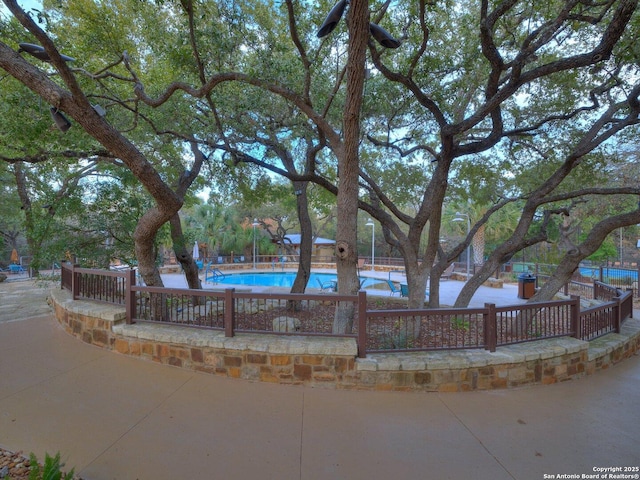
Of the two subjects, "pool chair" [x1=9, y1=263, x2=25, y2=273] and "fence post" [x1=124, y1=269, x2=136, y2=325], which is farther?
"pool chair" [x1=9, y1=263, x2=25, y2=273]

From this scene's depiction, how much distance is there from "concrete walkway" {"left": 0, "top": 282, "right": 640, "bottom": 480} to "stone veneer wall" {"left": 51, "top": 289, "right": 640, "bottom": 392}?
139 millimetres

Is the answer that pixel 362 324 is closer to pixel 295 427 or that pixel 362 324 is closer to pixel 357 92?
pixel 295 427

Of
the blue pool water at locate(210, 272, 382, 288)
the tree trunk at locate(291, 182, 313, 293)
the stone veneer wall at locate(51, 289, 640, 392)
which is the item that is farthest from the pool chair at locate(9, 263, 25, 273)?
the stone veneer wall at locate(51, 289, 640, 392)

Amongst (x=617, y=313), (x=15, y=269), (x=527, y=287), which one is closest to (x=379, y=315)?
(x=617, y=313)

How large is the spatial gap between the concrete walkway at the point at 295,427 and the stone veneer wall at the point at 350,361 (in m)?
0.14

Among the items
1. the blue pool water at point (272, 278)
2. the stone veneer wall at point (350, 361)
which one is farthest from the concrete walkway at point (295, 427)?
the blue pool water at point (272, 278)

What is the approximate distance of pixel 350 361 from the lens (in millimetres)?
3674

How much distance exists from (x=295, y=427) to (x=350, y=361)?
101cm

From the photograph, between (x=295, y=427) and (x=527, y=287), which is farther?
(x=527, y=287)

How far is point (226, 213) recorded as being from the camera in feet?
81.9

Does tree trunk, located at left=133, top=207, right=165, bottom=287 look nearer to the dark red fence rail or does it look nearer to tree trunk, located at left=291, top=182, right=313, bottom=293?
the dark red fence rail

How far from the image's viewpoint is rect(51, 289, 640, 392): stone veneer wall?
366cm

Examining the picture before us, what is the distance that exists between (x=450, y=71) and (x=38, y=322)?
32.0 ft

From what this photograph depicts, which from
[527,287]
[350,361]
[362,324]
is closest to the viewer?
[350,361]
